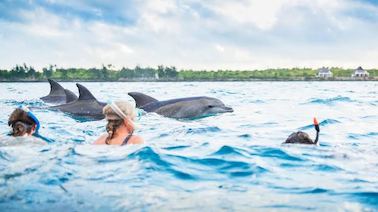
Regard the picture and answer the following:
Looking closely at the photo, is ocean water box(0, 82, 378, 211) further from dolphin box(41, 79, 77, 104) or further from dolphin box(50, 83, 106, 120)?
dolphin box(41, 79, 77, 104)

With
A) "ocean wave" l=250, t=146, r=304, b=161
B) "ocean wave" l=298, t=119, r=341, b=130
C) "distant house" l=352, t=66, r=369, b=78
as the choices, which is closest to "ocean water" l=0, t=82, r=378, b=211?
"ocean wave" l=250, t=146, r=304, b=161

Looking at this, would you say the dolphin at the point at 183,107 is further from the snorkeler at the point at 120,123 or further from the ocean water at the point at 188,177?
the snorkeler at the point at 120,123

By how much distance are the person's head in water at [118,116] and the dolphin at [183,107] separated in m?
6.93

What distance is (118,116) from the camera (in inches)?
317

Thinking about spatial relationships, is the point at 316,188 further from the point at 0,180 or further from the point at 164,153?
the point at 0,180

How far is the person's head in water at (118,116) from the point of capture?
800 cm

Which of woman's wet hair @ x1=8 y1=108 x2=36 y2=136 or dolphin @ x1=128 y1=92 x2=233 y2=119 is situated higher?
woman's wet hair @ x1=8 y1=108 x2=36 y2=136

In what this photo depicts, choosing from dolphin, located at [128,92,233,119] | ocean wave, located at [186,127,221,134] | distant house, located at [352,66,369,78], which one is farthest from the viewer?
distant house, located at [352,66,369,78]

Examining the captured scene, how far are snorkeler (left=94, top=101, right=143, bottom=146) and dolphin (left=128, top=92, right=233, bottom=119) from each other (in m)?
6.89

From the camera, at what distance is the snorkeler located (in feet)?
26.3

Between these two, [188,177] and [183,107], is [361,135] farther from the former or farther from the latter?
[188,177]

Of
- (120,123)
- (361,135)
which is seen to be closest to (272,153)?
(120,123)

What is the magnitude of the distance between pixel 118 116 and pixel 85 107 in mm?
8242

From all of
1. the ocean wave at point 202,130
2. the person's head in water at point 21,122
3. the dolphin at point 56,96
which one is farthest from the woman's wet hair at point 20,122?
the dolphin at point 56,96
